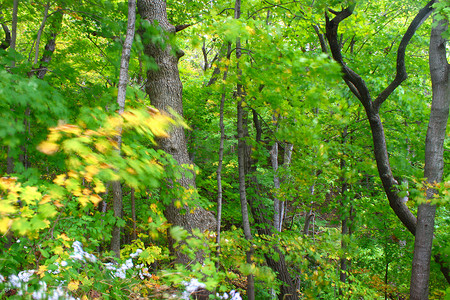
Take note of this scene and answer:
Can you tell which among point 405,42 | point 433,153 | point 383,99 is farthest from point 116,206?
point 405,42

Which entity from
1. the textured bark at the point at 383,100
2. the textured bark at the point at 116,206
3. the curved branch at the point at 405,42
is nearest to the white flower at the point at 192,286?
the textured bark at the point at 116,206

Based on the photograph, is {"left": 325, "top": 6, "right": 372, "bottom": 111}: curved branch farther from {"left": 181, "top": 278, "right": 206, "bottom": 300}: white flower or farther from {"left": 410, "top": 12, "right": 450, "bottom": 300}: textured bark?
{"left": 181, "top": 278, "right": 206, "bottom": 300}: white flower

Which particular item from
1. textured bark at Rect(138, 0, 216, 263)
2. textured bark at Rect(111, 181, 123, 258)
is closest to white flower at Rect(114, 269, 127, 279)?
textured bark at Rect(111, 181, 123, 258)

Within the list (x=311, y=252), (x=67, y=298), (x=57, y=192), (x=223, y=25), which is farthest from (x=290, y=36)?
(x=67, y=298)

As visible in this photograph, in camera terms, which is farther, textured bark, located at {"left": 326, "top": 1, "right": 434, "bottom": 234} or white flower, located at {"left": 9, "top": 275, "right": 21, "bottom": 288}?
textured bark, located at {"left": 326, "top": 1, "right": 434, "bottom": 234}

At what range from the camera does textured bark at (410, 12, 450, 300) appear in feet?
12.2

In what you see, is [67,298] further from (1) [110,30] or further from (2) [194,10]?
(2) [194,10]

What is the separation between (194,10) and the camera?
675cm

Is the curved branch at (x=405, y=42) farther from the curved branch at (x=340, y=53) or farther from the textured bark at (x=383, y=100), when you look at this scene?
the curved branch at (x=340, y=53)

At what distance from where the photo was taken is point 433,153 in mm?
3781

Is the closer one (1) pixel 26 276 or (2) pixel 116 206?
(1) pixel 26 276

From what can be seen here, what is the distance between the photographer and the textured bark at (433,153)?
371 centimetres

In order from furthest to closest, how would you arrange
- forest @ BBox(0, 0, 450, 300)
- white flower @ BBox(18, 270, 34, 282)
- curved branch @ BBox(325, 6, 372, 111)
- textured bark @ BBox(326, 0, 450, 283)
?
textured bark @ BBox(326, 0, 450, 283), curved branch @ BBox(325, 6, 372, 111), white flower @ BBox(18, 270, 34, 282), forest @ BBox(0, 0, 450, 300)

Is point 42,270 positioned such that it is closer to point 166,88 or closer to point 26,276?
point 26,276
